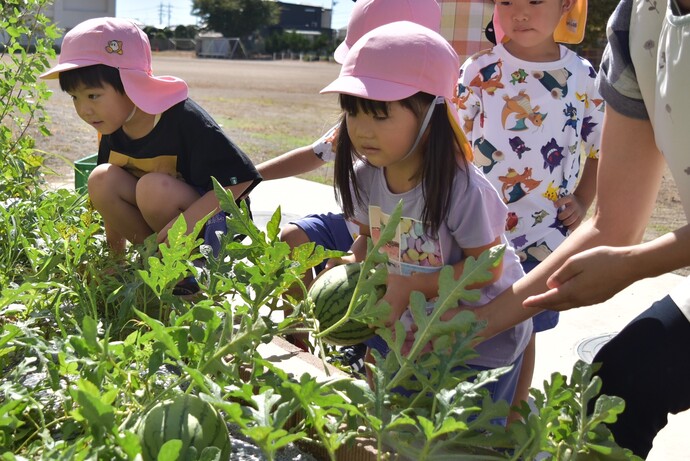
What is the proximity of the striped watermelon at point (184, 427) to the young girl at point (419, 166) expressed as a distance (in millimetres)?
721

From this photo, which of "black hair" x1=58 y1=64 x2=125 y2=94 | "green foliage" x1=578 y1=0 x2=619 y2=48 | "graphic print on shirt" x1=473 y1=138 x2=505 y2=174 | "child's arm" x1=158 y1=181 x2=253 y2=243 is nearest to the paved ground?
"graphic print on shirt" x1=473 y1=138 x2=505 y2=174

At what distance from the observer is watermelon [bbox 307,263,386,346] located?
6.34ft

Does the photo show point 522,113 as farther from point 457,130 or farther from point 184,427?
point 184,427

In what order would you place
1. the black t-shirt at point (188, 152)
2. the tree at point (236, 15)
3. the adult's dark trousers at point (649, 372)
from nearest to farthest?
the adult's dark trousers at point (649, 372) < the black t-shirt at point (188, 152) < the tree at point (236, 15)

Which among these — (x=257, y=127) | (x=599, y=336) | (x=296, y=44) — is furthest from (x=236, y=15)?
(x=599, y=336)

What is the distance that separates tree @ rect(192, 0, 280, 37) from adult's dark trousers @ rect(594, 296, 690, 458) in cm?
8937

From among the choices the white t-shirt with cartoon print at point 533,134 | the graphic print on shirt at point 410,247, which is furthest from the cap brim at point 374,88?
the white t-shirt with cartoon print at point 533,134

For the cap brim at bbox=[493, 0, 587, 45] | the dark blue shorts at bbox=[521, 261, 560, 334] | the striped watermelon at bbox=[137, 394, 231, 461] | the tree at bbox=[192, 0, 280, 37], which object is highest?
the tree at bbox=[192, 0, 280, 37]

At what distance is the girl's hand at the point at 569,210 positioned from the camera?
2.95m

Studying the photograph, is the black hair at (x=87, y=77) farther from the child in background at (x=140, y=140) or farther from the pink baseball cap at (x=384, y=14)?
the pink baseball cap at (x=384, y=14)

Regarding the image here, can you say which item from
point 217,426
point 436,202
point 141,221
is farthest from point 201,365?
point 141,221

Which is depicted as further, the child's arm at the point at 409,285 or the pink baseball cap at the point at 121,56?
the pink baseball cap at the point at 121,56

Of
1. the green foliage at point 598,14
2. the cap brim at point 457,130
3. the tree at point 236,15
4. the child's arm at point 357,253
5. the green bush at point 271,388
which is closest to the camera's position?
the green bush at point 271,388

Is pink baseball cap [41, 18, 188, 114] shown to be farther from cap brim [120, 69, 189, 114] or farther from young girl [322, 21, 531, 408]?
young girl [322, 21, 531, 408]
